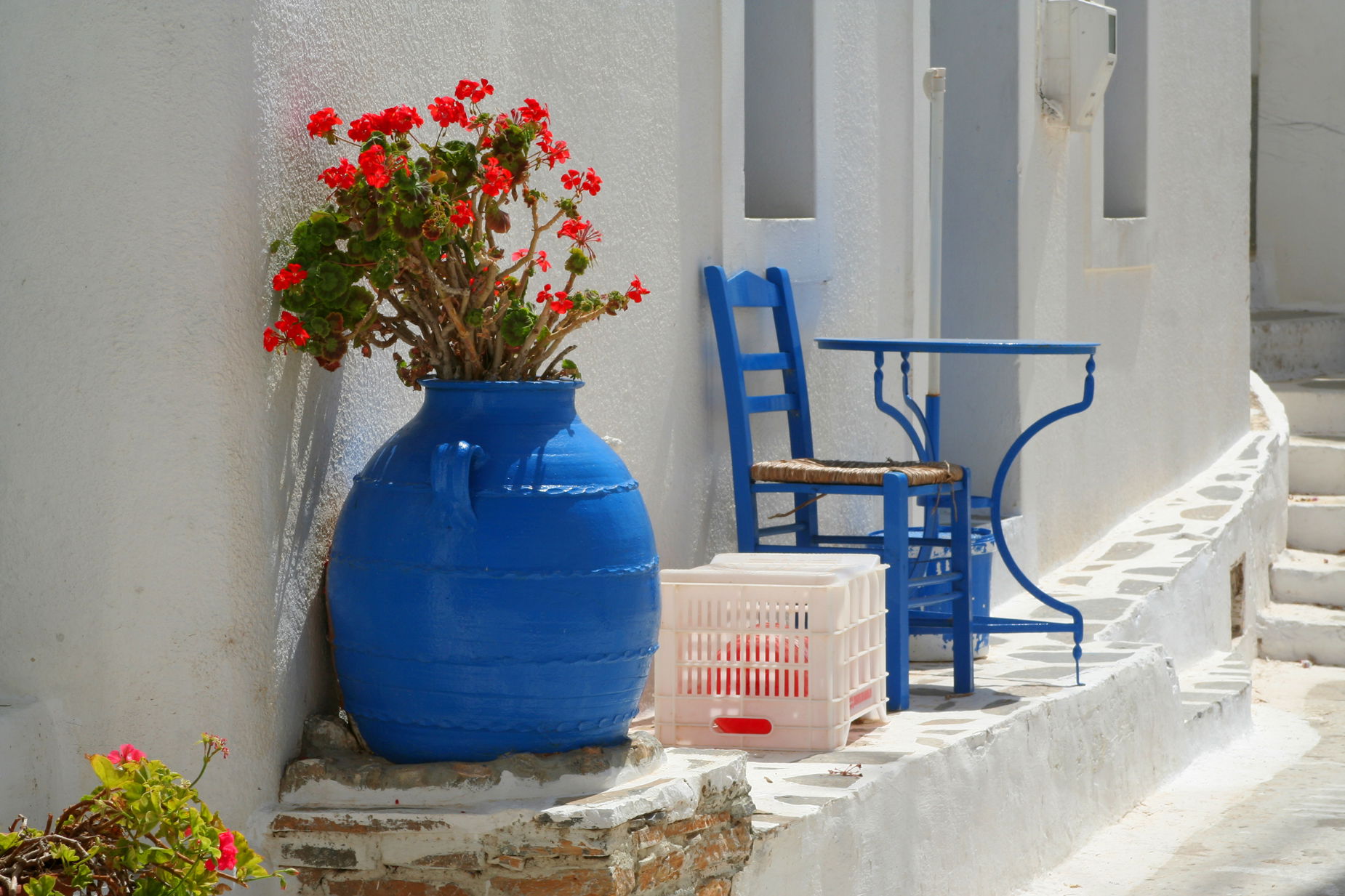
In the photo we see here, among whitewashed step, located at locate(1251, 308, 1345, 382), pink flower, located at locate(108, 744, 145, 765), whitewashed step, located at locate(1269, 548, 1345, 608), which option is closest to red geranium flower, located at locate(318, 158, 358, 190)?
pink flower, located at locate(108, 744, 145, 765)

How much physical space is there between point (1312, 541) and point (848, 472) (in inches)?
212

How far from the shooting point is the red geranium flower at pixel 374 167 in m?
2.86

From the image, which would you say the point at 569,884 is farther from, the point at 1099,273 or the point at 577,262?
the point at 1099,273

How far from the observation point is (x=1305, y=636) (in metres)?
7.91

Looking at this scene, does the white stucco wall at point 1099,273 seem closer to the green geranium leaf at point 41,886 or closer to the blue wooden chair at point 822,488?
the blue wooden chair at point 822,488

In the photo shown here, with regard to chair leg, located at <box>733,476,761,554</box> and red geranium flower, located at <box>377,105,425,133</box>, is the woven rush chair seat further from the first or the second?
red geranium flower, located at <box>377,105,425,133</box>

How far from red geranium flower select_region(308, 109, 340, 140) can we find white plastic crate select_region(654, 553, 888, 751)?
1372 mm

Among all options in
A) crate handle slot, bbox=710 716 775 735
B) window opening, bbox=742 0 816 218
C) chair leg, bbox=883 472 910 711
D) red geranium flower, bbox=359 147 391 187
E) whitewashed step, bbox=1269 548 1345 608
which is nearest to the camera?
red geranium flower, bbox=359 147 391 187

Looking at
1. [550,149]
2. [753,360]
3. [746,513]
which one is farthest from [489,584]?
[753,360]

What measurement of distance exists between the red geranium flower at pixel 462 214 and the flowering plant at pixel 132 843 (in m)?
1.15

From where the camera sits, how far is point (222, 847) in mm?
2189

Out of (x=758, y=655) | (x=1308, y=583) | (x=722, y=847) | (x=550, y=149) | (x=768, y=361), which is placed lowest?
(x=1308, y=583)

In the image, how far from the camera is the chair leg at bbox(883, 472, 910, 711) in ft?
13.9

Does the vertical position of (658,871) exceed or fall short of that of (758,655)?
it falls short
